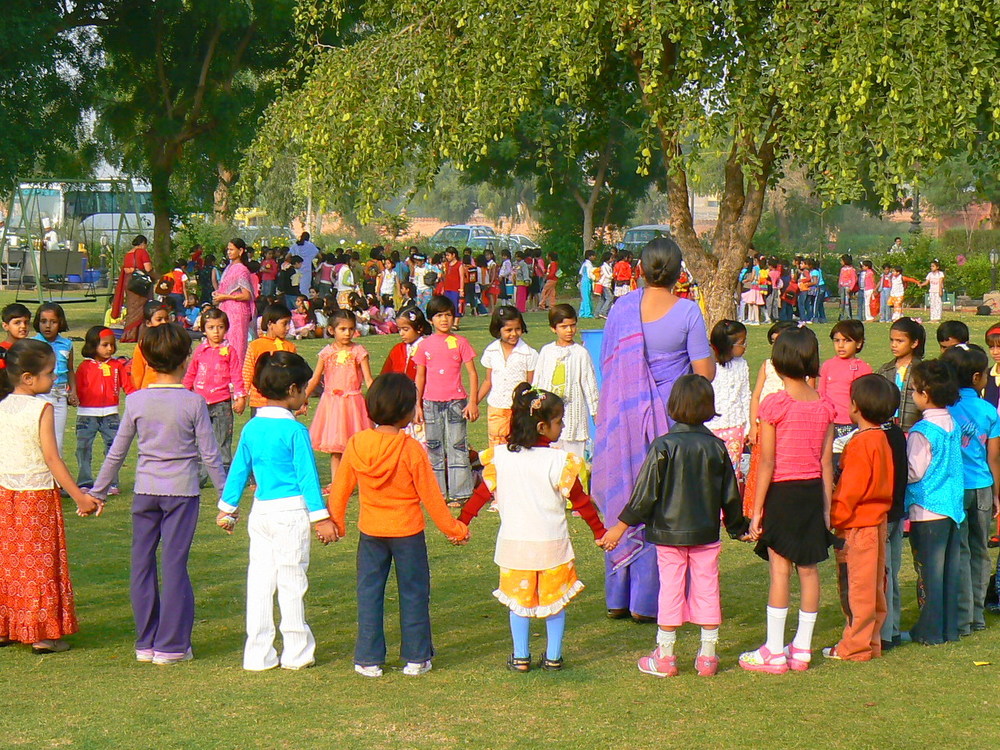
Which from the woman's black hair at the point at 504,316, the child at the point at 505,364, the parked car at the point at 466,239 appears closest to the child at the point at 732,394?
the child at the point at 505,364

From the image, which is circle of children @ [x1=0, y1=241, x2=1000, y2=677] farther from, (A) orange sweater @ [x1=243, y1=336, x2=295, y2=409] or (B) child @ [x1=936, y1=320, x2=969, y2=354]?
(A) orange sweater @ [x1=243, y1=336, x2=295, y2=409]

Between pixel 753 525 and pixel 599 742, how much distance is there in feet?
4.97

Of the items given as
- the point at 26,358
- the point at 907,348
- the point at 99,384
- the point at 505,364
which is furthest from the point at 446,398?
the point at 26,358

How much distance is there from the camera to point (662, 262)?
678 centimetres

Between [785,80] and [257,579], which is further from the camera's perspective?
[785,80]

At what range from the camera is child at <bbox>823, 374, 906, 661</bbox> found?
249 inches

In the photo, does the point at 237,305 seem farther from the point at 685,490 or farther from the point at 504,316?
the point at 685,490

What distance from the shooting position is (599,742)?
522 cm

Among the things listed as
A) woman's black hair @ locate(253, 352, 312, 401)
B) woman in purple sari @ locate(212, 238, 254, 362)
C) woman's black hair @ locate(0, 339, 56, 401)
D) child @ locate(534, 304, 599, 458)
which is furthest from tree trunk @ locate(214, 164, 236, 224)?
woman's black hair @ locate(253, 352, 312, 401)

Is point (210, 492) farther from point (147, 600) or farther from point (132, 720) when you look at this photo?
point (132, 720)

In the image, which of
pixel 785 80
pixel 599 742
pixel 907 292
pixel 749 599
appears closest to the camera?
pixel 599 742

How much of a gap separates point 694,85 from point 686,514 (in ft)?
34.5

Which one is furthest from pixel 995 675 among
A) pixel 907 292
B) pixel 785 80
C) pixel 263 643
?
pixel 907 292

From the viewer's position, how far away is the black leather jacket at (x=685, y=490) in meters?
6.02
